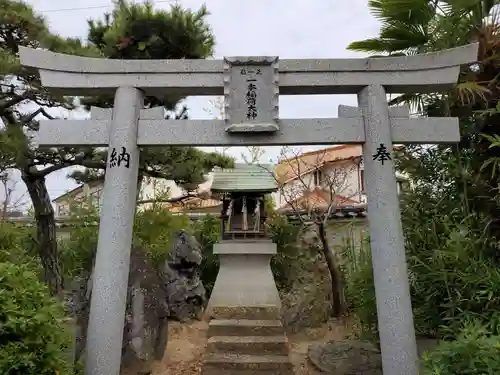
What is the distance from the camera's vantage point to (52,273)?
7.21 meters

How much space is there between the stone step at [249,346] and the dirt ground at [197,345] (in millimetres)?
237

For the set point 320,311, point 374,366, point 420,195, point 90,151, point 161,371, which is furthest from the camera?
point 320,311

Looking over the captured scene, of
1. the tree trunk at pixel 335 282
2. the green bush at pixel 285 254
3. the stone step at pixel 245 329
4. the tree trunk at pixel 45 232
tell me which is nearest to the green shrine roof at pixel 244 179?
the tree trunk at pixel 335 282

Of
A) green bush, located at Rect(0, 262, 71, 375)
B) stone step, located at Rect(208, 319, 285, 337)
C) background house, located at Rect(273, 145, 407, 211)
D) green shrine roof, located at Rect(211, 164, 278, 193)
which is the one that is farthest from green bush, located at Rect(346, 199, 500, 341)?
green shrine roof, located at Rect(211, 164, 278, 193)

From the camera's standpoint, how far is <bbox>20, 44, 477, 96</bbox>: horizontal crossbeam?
15.5ft

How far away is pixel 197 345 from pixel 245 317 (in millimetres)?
1153

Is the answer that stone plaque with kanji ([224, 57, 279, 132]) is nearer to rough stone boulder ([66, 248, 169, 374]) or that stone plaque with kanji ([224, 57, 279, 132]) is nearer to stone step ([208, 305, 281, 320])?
rough stone boulder ([66, 248, 169, 374])

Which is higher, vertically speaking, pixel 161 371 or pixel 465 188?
pixel 465 188

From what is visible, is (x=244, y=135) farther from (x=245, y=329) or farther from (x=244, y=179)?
(x=244, y=179)

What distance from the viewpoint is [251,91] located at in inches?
188

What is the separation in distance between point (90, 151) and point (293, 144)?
3843 millimetres

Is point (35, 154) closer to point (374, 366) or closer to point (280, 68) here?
point (280, 68)

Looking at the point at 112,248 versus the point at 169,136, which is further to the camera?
the point at 169,136

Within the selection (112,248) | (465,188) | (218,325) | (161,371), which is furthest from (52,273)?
(465,188)
